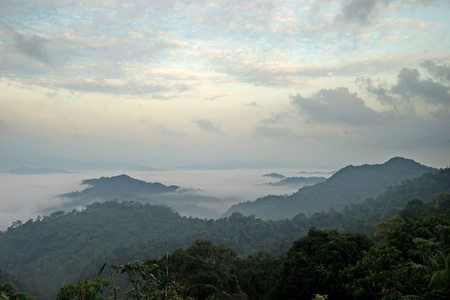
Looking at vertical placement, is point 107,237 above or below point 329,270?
below

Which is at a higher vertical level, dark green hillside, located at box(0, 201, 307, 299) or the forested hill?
the forested hill

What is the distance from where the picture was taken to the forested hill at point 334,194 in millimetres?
158000

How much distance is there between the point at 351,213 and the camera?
9419cm

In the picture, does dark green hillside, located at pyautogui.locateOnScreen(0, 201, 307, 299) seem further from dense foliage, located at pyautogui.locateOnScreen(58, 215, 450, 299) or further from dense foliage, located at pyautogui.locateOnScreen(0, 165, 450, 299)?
dense foliage, located at pyautogui.locateOnScreen(58, 215, 450, 299)

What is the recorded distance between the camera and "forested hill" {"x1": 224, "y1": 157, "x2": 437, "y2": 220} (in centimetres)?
15800

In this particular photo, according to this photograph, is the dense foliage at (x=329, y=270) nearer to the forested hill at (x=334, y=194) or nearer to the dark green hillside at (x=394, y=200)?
the dark green hillside at (x=394, y=200)

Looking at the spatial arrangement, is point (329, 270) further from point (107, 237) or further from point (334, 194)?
point (334, 194)

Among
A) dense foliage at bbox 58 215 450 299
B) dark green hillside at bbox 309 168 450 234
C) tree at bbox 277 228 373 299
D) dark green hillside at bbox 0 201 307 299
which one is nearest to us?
dense foliage at bbox 58 215 450 299

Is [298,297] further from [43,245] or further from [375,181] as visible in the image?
[375,181]

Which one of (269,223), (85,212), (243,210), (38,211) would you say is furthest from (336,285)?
(38,211)

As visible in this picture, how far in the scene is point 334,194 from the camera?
169 metres

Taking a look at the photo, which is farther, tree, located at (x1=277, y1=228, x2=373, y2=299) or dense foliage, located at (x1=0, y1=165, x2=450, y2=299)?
tree, located at (x1=277, y1=228, x2=373, y2=299)

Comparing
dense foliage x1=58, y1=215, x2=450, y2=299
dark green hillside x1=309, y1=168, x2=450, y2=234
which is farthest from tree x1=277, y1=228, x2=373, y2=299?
dark green hillside x1=309, y1=168, x2=450, y2=234

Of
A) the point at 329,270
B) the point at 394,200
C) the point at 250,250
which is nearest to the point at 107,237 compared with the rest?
the point at 250,250
